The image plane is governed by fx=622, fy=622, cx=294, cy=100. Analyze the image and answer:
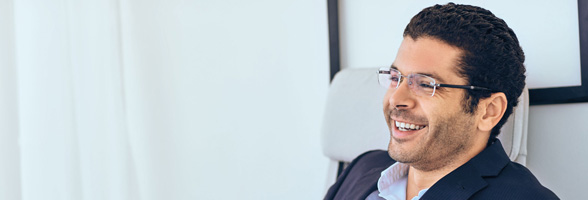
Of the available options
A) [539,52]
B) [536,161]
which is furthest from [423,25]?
[536,161]

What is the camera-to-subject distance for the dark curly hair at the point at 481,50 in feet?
4.04

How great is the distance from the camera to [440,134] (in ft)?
4.16

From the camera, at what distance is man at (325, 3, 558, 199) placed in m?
1.22

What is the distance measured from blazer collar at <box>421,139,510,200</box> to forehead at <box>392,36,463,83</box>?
16 centimetres

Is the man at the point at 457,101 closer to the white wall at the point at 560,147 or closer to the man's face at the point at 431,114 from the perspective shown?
the man's face at the point at 431,114

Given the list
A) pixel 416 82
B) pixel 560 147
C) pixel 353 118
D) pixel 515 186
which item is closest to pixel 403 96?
pixel 416 82

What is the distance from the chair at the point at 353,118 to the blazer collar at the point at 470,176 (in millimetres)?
438

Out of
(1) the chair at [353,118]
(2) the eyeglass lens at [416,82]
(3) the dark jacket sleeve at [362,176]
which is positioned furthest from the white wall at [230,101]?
(2) the eyeglass lens at [416,82]

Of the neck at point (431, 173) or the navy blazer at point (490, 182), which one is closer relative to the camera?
the navy blazer at point (490, 182)

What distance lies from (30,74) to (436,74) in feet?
3.76

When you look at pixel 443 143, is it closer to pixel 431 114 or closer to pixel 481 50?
pixel 431 114

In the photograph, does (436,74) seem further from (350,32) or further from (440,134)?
(350,32)

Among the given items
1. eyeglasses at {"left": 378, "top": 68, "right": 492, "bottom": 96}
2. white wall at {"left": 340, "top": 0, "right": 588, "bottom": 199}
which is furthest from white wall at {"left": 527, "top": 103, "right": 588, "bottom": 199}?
eyeglasses at {"left": 378, "top": 68, "right": 492, "bottom": 96}

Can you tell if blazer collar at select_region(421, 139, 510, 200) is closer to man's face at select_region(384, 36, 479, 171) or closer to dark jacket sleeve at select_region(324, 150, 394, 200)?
man's face at select_region(384, 36, 479, 171)
